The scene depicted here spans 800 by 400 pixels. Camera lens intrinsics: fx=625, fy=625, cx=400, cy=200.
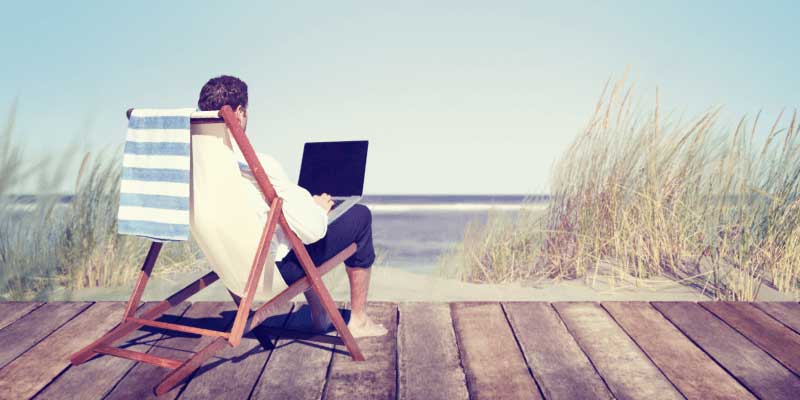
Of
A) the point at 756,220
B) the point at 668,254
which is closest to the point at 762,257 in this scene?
the point at 756,220

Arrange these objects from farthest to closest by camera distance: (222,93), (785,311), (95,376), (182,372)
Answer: (785,311)
(95,376)
(222,93)
(182,372)

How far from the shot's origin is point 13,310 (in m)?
3.21

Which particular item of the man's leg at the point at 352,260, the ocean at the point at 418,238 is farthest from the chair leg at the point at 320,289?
the ocean at the point at 418,238

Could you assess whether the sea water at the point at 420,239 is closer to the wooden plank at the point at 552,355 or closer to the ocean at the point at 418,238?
the ocean at the point at 418,238

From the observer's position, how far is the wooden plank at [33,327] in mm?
2633

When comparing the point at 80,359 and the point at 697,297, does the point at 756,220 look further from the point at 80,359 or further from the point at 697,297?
the point at 80,359

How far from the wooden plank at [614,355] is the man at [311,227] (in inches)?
34.9

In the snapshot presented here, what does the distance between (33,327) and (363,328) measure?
1.57 m

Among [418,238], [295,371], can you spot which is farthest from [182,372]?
[418,238]

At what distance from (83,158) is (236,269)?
2.51m

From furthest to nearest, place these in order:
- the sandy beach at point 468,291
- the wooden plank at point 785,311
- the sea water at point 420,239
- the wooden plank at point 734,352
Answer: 1. the sea water at point 420,239
2. the sandy beach at point 468,291
3. the wooden plank at point 785,311
4. the wooden plank at point 734,352

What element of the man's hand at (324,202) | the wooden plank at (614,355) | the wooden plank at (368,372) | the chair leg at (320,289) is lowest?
the wooden plank at (368,372)

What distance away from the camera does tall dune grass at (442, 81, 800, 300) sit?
3.76 metres

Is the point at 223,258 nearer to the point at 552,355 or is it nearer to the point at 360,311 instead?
the point at 360,311
